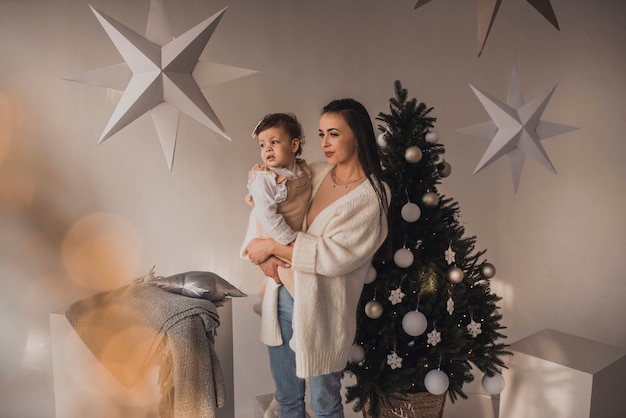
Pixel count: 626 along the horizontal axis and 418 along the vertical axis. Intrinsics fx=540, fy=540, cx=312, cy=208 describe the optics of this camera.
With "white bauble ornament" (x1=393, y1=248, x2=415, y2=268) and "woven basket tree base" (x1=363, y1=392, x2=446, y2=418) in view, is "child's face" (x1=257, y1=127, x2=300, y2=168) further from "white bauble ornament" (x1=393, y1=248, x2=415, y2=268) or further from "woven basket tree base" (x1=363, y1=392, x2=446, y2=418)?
"woven basket tree base" (x1=363, y1=392, x2=446, y2=418)

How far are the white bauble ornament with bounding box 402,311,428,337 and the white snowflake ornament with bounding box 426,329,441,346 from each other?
0.24ft

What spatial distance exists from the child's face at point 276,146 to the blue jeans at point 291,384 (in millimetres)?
461

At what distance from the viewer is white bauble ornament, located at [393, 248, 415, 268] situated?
6.72 ft

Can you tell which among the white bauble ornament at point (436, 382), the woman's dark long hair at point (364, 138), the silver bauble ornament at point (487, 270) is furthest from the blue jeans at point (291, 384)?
the silver bauble ornament at point (487, 270)

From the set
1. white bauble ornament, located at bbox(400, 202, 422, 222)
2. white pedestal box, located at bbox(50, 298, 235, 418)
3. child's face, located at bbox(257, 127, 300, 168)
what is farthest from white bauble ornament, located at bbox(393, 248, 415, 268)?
white pedestal box, located at bbox(50, 298, 235, 418)

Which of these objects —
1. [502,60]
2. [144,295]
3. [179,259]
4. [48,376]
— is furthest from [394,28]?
[48,376]

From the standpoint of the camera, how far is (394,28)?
3234 mm

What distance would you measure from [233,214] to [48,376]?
1318 mm

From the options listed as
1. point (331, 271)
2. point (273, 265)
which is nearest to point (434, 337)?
point (331, 271)

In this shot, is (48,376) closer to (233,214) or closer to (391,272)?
(233,214)

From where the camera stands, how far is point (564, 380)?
225 cm

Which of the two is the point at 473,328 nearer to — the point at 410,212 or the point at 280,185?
the point at 410,212

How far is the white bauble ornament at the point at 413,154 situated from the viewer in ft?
6.73

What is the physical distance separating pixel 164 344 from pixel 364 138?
3.66 ft
